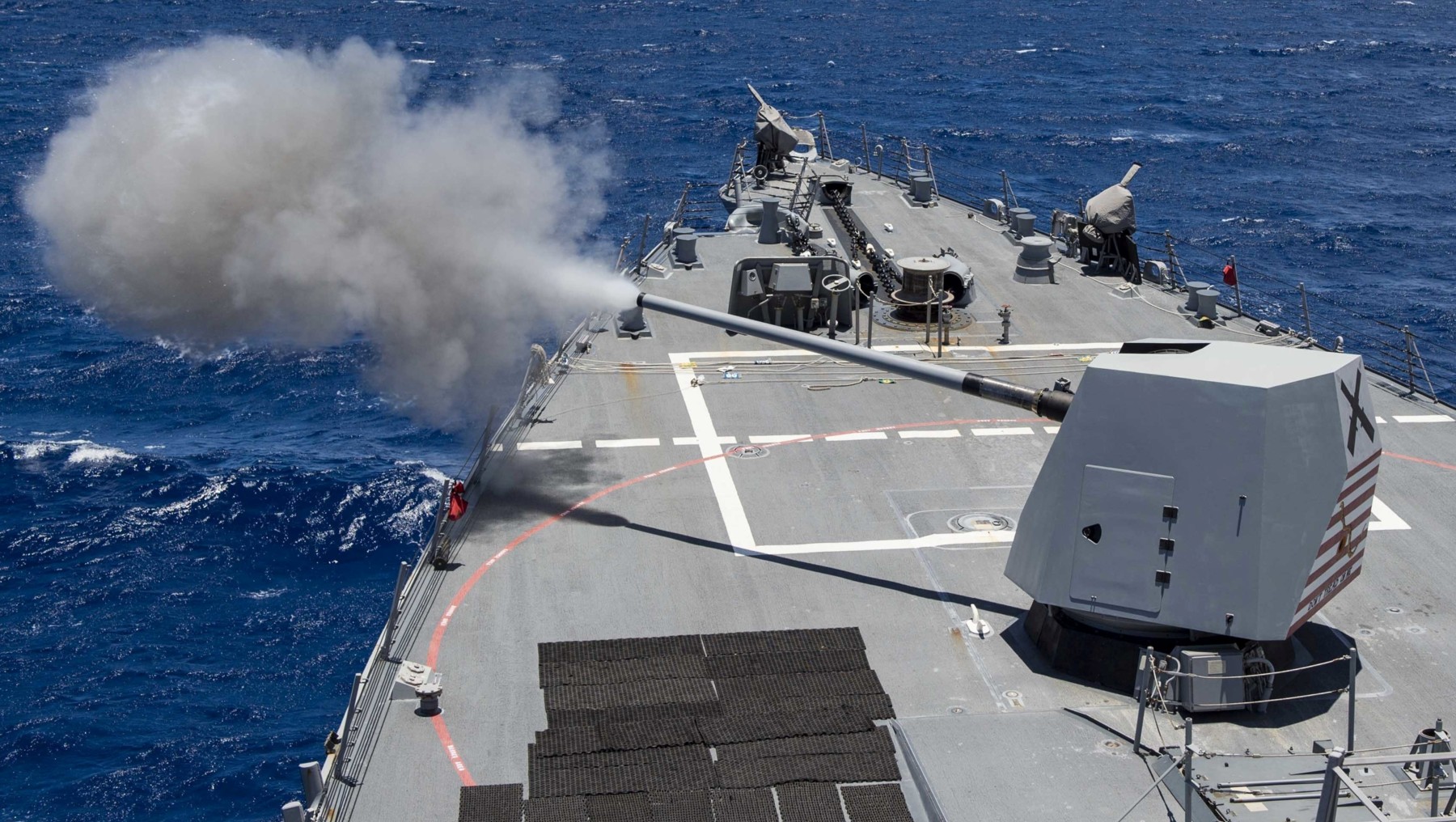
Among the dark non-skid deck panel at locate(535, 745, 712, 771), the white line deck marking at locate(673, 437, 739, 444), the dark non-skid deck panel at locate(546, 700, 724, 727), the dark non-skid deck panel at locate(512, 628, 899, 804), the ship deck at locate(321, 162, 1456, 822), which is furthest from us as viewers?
the white line deck marking at locate(673, 437, 739, 444)

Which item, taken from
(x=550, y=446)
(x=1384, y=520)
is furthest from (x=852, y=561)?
(x=1384, y=520)

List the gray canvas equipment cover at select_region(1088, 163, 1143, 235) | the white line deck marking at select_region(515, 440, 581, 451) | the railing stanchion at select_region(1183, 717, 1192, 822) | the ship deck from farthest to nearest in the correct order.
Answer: the gray canvas equipment cover at select_region(1088, 163, 1143, 235) → the white line deck marking at select_region(515, 440, 581, 451) → the ship deck → the railing stanchion at select_region(1183, 717, 1192, 822)

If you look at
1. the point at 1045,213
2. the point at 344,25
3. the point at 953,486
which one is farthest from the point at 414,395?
the point at 344,25

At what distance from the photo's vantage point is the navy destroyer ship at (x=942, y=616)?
12852 millimetres

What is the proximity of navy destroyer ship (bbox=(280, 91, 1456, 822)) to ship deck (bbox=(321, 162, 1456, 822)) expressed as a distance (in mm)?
52

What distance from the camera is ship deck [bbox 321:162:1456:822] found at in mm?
13578

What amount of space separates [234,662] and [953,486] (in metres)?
11.9

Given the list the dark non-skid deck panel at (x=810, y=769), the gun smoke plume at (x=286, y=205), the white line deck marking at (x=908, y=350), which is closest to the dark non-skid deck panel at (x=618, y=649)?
the dark non-skid deck panel at (x=810, y=769)

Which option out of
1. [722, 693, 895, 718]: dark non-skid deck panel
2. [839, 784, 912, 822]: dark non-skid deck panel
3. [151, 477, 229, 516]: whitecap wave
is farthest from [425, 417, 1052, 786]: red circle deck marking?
[151, 477, 229, 516]: whitecap wave

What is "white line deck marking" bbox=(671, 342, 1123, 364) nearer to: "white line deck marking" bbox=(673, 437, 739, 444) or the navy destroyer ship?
the navy destroyer ship

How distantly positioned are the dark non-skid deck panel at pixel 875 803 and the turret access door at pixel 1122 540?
2961 millimetres

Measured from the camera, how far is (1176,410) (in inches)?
532

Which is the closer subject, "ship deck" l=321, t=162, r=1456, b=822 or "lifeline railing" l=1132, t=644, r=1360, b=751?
"lifeline railing" l=1132, t=644, r=1360, b=751

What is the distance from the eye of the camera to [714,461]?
21281 millimetres
